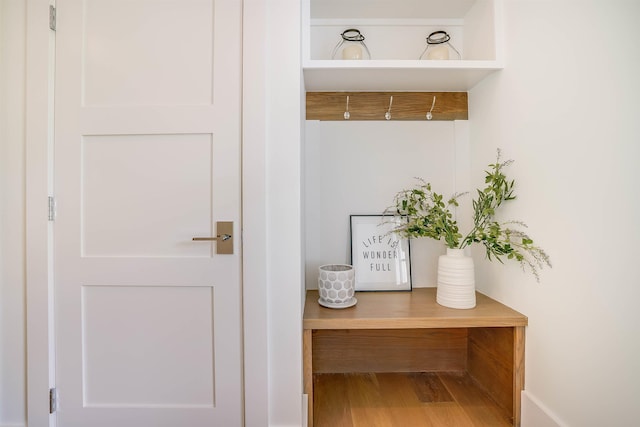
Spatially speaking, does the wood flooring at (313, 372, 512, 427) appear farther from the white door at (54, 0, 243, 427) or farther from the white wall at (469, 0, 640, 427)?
the white door at (54, 0, 243, 427)

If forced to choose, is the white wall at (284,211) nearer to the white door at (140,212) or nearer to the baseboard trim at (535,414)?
the white door at (140,212)

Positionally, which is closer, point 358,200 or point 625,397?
point 625,397

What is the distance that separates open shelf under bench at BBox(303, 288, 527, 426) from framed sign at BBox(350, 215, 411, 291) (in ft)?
0.25

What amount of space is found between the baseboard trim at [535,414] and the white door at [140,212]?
3.99 feet

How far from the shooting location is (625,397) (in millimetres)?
1044

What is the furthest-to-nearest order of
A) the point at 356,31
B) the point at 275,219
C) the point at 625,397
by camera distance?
1. the point at 356,31
2. the point at 275,219
3. the point at 625,397

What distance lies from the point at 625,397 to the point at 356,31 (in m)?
1.86

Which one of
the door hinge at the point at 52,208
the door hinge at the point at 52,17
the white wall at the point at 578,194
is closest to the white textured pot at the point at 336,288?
the white wall at the point at 578,194

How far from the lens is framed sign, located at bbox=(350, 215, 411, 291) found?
1911 millimetres

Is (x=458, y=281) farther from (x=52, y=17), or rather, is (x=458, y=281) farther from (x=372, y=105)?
(x=52, y=17)

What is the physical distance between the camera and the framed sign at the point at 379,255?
1.91m

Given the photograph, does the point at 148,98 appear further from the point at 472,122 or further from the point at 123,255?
the point at 472,122

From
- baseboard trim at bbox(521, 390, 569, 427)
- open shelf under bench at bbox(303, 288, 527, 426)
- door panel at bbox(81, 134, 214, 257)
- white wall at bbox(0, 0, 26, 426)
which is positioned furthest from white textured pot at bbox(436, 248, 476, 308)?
white wall at bbox(0, 0, 26, 426)

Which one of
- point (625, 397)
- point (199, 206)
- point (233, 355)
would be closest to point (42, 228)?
point (199, 206)
